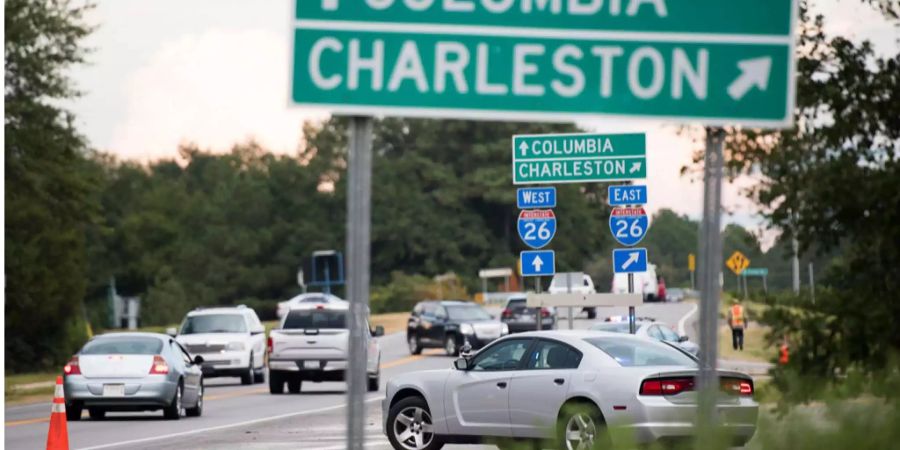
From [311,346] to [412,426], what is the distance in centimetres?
1619

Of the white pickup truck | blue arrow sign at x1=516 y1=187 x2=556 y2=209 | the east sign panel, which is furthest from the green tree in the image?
the east sign panel

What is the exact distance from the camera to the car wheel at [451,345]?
5631cm

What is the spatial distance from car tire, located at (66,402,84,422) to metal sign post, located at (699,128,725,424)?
20951 mm

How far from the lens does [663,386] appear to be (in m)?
18.2

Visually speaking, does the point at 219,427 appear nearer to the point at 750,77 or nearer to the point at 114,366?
the point at 114,366

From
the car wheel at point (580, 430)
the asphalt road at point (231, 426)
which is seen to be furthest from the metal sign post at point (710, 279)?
the asphalt road at point (231, 426)

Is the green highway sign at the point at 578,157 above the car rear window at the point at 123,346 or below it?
above

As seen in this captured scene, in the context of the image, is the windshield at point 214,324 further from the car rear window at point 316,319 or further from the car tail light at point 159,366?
the car tail light at point 159,366

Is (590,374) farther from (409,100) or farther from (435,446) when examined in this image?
(409,100)

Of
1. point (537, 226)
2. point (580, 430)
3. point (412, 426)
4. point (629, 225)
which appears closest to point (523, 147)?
point (629, 225)

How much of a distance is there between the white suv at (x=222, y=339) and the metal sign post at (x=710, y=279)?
Result: 109ft

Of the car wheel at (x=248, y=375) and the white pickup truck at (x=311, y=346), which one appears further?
the car wheel at (x=248, y=375)

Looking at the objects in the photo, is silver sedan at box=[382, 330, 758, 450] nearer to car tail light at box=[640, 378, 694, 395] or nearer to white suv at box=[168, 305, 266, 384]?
car tail light at box=[640, 378, 694, 395]

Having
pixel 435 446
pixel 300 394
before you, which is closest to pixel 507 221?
pixel 300 394
